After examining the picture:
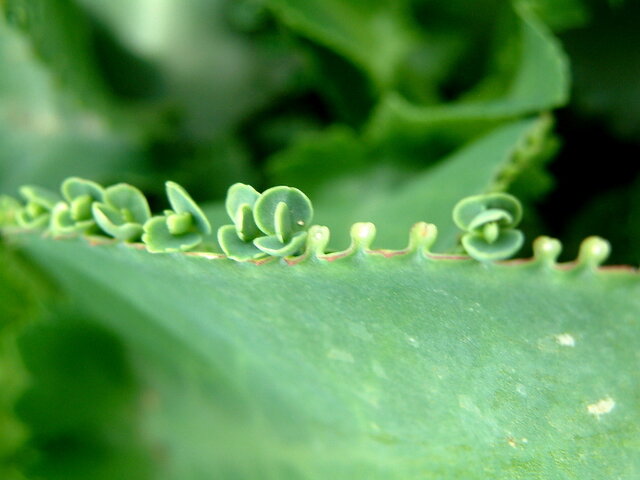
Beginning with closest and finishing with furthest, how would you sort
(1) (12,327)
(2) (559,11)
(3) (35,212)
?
(3) (35,212) → (2) (559,11) → (1) (12,327)

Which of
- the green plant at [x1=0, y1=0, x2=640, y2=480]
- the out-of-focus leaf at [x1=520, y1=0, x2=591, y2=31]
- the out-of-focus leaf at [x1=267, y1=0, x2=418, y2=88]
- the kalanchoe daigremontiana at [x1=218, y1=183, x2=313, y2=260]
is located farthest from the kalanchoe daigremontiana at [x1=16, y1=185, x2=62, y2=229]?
the out-of-focus leaf at [x1=520, y1=0, x2=591, y2=31]

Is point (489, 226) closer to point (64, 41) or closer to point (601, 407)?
point (601, 407)

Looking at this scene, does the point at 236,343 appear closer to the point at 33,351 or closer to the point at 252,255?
the point at 252,255

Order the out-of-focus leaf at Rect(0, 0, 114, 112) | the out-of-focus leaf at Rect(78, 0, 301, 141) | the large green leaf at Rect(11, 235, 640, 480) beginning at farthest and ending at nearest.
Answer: the out-of-focus leaf at Rect(78, 0, 301, 141) → the out-of-focus leaf at Rect(0, 0, 114, 112) → the large green leaf at Rect(11, 235, 640, 480)

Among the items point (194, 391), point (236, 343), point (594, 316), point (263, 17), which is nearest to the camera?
→ point (594, 316)

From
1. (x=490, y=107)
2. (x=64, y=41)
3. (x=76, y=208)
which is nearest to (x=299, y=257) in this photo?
(x=76, y=208)

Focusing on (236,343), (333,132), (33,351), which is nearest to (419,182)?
(333,132)

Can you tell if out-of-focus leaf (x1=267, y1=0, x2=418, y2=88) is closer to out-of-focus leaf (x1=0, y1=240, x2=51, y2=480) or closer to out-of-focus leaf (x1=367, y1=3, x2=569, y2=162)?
out-of-focus leaf (x1=367, y1=3, x2=569, y2=162)
